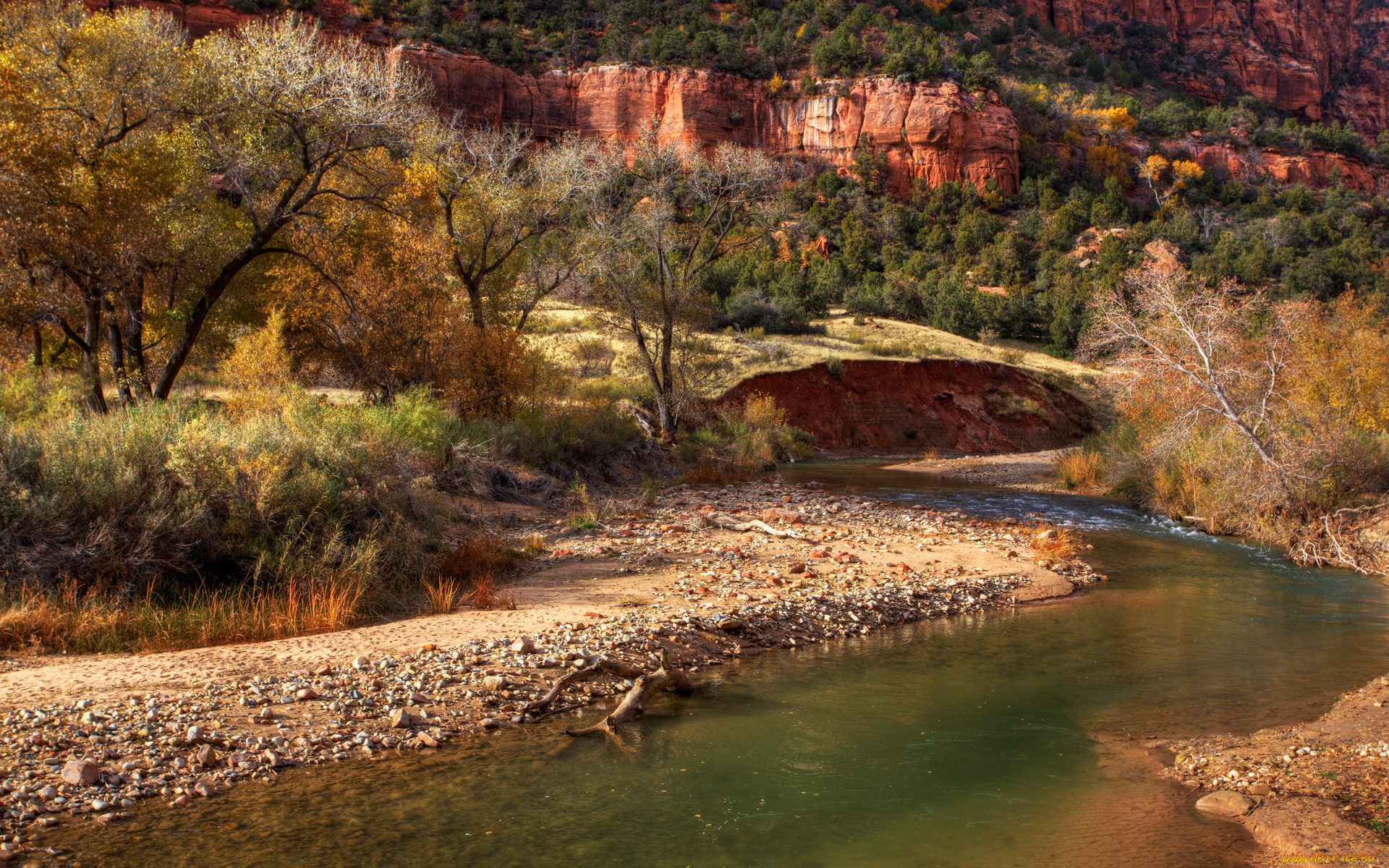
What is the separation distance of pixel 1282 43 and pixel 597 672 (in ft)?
496

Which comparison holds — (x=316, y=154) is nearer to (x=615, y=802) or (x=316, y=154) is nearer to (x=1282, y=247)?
(x=615, y=802)

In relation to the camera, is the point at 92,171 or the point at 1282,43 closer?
the point at 92,171

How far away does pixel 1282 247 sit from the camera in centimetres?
5422

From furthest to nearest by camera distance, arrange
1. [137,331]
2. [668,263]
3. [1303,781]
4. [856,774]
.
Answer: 1. [668,263]
2. [137,331]
3. [856,774]
4. [1303,781]

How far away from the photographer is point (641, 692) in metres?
7.37

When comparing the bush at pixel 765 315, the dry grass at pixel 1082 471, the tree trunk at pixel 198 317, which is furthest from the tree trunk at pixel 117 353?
the bush at pixel 765 315

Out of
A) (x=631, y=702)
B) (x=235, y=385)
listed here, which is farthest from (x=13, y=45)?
(x=631, y=702)

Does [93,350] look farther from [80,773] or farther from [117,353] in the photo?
[80,773]

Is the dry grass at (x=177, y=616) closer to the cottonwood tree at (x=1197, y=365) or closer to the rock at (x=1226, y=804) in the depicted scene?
the rock at (x=1226, y=804)

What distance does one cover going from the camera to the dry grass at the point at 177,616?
25.0ft

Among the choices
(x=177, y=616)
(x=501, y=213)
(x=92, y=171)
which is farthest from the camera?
(x=501, y=213)

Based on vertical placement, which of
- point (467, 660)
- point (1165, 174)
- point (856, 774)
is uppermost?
point (1165, 174)

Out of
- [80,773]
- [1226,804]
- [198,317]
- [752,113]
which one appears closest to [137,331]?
[198,317]

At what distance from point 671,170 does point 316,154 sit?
48.7ft
